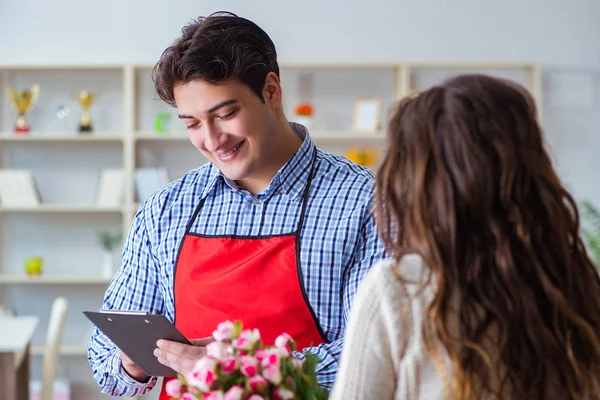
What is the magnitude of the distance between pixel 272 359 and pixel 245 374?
0.04 meters

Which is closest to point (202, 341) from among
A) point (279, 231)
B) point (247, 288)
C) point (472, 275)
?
point (247, 288)

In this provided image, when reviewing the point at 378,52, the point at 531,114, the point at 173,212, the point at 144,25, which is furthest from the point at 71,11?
the point at 531,114

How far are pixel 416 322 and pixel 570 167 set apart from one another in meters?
4.34

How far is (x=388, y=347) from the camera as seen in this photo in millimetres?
981

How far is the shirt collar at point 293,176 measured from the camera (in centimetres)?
166

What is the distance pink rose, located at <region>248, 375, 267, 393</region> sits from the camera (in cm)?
104

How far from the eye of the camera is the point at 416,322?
3.18ft

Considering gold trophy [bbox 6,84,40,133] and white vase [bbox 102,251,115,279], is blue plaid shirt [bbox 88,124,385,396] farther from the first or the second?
gold trophy [bbox 6,84,40,133]

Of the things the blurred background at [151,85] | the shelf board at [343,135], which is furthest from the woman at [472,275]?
the blurred background at [151,85]

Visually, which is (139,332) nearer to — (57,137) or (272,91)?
(272,91)

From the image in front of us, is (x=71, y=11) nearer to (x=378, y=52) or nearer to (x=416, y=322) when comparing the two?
(x=378, y=52)

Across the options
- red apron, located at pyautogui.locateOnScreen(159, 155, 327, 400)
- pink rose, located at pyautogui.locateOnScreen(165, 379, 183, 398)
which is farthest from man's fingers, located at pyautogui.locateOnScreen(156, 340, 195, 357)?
pink rose, located at pyautogui.locateOnScreen(165, 379, 183, 398)

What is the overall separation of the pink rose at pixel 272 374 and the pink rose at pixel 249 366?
0.01 m

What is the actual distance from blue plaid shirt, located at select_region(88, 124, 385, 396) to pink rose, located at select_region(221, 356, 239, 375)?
44cm
